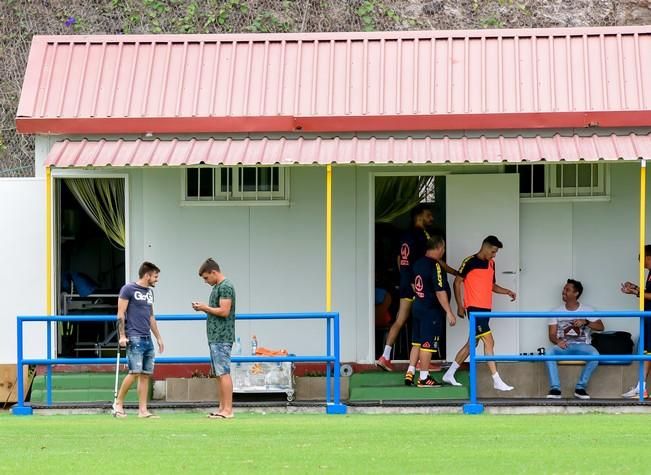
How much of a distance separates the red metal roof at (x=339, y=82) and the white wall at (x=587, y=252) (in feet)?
4.09

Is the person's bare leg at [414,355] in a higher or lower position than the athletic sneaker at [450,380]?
higher

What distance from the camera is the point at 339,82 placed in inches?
641

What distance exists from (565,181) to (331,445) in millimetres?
6204

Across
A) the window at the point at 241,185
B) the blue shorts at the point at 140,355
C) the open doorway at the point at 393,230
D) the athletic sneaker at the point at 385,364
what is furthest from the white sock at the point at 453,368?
the blue shorts at the point at 140,355

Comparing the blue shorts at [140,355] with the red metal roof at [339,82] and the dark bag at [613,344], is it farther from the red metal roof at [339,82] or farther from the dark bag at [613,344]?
the dark bag at [613,344]

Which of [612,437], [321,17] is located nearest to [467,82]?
[612,437]

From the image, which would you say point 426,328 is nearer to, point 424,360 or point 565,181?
point 424,360

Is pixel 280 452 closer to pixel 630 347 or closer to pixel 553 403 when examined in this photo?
pixel 553 403

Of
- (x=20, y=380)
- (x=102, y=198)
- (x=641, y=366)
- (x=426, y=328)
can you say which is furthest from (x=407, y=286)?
(x=20, y=380)

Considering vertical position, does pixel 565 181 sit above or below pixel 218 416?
above

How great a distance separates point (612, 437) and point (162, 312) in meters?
6.38

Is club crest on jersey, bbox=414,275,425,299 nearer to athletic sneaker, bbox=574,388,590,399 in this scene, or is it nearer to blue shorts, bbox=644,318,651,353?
athletic sneaker, bbox=574,388,590,399

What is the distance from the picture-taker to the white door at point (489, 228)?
1625 cm

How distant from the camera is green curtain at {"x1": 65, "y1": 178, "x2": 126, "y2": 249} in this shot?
17047 millimetres
